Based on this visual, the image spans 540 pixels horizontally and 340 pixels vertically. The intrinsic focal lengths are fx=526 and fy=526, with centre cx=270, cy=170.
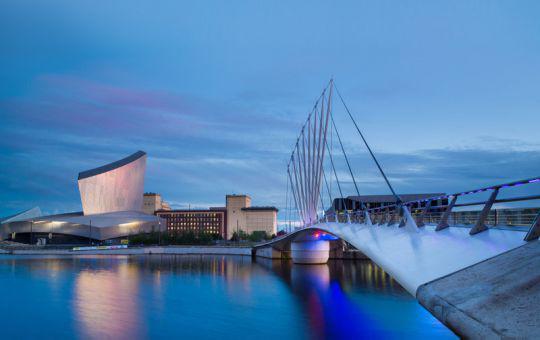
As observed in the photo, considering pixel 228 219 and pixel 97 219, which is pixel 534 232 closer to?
pixel 97 219

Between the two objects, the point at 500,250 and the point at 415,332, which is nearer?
the point at 500,250

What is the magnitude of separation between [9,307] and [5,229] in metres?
81.1

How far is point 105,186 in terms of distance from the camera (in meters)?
98.6

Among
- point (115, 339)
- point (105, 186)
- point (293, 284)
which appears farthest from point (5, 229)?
point (115, 339)

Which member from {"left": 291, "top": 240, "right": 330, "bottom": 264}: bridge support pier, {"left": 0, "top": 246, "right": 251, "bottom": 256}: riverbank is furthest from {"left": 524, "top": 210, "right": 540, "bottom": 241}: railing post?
{"left": 0, "top": 246, "right": 251, "bottom": 256}: riverbank

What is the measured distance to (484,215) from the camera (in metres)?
7.36

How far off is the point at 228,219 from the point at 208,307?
126 m

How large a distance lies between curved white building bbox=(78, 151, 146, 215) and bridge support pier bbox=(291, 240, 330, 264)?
189 ft

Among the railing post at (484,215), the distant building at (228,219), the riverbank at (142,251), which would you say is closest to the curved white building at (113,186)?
the riverbank at (142,251)

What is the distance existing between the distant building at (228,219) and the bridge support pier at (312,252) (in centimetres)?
9508

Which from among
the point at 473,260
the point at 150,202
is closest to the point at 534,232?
the point at 473,260

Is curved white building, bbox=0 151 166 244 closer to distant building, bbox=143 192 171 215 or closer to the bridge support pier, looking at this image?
the bridge support pier

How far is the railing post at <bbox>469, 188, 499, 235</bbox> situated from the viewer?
702 centimetres

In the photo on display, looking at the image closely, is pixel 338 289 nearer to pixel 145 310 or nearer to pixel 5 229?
pixel 145 310
